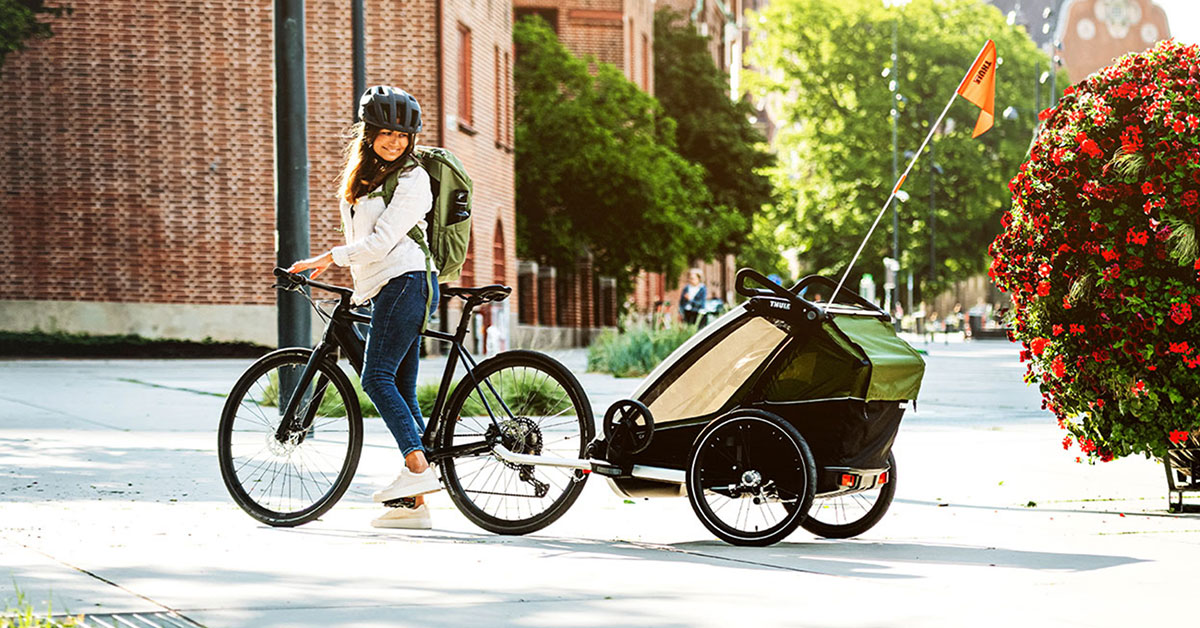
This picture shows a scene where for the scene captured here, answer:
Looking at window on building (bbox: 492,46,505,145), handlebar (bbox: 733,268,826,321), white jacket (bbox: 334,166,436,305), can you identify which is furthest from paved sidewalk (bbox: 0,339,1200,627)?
window on building (bbox: 492,46,505,145)

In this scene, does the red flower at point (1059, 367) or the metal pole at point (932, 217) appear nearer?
the red flower at point (1059, 367)

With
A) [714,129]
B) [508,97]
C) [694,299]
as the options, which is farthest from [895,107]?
[694,299]

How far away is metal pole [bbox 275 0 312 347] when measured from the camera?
12.0m

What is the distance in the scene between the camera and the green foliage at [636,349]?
2383 cm

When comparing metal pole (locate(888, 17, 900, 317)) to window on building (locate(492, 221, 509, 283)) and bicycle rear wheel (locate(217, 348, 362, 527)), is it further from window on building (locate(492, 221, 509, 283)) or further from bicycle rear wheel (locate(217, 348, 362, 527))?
bicycle rear wheel (locate(217, 348, 362, 527))

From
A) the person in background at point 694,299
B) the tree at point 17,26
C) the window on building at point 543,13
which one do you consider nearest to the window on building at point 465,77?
the person in background at point 694,299

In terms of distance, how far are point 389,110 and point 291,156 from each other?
16.7ft

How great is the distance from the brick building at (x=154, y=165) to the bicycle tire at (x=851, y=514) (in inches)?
996

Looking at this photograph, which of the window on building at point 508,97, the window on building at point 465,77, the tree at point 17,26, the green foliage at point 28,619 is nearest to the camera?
the green foliage at point 28,619

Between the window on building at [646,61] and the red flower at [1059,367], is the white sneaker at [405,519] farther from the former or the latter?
the window on building at [646,61]

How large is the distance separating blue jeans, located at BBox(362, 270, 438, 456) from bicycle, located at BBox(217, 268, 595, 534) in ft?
0.34

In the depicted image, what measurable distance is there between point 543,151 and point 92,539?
36.0 m

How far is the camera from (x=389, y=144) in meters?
7.27

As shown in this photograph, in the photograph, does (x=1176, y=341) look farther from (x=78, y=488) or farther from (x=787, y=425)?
(x=78, y=488)
